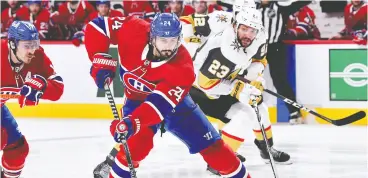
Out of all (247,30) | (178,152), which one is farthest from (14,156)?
(178,152)

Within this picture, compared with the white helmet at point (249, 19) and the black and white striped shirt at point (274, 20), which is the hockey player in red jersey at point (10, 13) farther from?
the white helmet at point (249, 19)

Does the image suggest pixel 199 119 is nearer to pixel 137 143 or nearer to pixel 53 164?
pixel 137 143

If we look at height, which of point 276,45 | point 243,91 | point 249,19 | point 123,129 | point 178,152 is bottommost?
point 178,152

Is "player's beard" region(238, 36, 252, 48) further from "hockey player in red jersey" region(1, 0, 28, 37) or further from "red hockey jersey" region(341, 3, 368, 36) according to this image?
"hockey player in red jersey" region(1, 0, 28, 37)

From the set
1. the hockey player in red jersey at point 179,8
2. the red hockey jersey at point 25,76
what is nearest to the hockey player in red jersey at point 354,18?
the hockey player in red jersey at point 179,8

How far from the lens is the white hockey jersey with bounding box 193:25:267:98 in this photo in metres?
4.68

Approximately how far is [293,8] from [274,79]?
25.9 inches

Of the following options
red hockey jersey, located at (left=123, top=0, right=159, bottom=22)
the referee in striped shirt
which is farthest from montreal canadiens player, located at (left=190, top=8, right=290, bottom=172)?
red hockey jersey, located at (left=123, top=0, right=159, bottom=22)

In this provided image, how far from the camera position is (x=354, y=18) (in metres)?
7.52

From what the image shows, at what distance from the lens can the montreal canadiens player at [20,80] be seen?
382 cm

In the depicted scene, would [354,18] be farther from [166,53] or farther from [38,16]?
[166,53]

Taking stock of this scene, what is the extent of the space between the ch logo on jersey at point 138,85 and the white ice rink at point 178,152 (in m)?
1.06

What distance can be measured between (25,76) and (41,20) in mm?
4601

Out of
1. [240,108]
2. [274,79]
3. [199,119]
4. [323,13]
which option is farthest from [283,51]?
[199,119]
